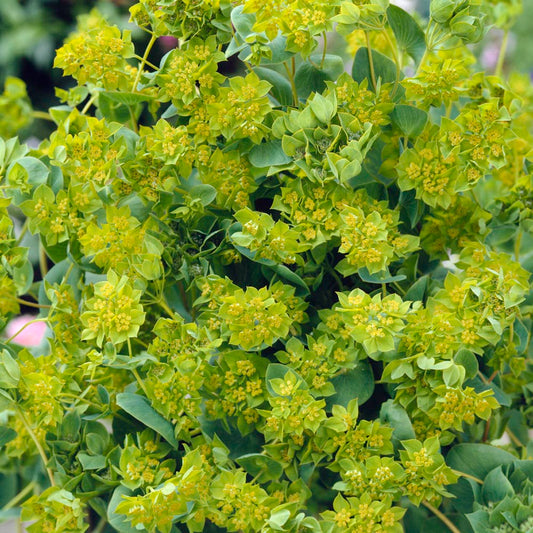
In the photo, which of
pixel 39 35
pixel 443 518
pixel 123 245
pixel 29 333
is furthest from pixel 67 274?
pixel 39 35

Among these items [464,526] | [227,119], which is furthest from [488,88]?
[464,526]

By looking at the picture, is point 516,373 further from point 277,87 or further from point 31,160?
point 31,160

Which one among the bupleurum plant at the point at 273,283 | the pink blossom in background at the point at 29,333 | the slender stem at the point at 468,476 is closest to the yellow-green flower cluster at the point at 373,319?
Result: the bupleurum plant at the point at 273,283

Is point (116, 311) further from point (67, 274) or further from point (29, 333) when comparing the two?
point (29, 333)

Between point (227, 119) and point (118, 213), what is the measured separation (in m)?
0.09

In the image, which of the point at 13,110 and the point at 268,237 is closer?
the point at 268,237

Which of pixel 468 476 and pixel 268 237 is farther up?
pixel 268 237

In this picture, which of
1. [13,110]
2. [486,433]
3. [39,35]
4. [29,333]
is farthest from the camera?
[39,35]

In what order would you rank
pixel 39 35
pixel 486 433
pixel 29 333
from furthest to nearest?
pixel 39 35, pixel 29 333, pixel 486 433

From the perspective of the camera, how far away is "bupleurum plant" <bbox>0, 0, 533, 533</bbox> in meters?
0.44

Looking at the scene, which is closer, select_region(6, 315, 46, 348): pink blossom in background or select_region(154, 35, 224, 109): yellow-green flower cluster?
select_region(154, 35, 224, 109): yellow-green flower cluster

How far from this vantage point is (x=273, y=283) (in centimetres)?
47

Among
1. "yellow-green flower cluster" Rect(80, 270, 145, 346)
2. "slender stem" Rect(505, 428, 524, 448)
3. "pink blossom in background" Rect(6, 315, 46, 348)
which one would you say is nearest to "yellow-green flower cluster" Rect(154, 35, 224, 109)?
"yellow-green flower cluster" Rect(80, 270, 145, 346)

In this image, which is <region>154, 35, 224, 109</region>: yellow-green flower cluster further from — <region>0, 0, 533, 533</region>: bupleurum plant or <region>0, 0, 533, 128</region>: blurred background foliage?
<region>0, 0, 533, 128</region>: blurred background foliage
